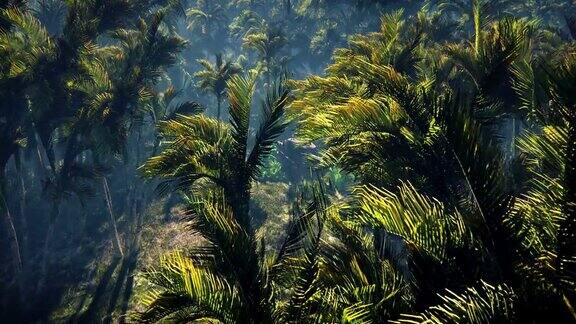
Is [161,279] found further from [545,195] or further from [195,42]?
[195,42]

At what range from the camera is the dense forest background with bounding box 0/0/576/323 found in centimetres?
350

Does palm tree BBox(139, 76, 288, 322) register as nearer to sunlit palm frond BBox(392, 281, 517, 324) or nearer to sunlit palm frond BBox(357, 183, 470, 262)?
sunlit palm frond BBox(357, 183, 470, 262)

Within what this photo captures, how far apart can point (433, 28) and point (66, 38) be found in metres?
13.0

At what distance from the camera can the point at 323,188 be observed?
27.7ft

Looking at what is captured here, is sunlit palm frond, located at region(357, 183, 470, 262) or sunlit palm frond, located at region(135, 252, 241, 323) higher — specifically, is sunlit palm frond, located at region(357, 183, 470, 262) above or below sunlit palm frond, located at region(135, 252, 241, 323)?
above

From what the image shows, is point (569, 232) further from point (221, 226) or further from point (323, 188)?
point (323, 188)

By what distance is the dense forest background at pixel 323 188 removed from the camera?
11.5 ft

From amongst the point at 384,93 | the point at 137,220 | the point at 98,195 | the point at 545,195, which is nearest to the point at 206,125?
the point at 384,93

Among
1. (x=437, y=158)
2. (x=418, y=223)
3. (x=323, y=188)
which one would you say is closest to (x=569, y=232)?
(x=418, y=223)

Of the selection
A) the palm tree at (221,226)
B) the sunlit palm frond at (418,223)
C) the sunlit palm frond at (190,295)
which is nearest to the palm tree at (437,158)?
the sunlit palm frond at (418,223)

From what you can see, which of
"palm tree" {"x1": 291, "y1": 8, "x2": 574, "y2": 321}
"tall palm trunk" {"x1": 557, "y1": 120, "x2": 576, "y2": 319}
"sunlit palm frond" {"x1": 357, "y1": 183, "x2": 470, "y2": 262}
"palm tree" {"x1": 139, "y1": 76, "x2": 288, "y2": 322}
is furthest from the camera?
"palm tree" {"x1": 139, "y1": 76, "x2": 288, "y2": 322}

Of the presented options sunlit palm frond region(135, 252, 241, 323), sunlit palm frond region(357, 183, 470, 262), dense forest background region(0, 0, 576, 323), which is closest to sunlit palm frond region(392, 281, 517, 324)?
dense forest background region(0, 0, 576, 323)

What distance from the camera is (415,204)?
383cm

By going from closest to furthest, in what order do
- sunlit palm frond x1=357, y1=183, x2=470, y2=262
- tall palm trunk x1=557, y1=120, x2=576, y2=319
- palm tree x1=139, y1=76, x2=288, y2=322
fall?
tall palm trunk x1=557, y1=120, x2=576, y2=319 → sunlit palm frond x1=357, y1=183, x2=470, y2=262 → palm tree x1=139, y1=76, x2=288, y2=322
